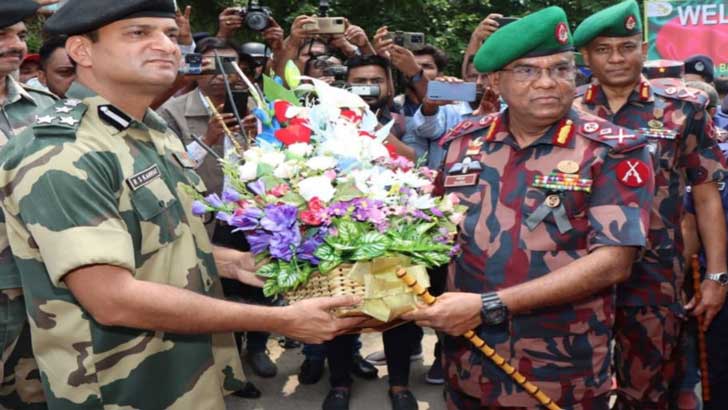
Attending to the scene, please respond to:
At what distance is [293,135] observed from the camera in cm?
258

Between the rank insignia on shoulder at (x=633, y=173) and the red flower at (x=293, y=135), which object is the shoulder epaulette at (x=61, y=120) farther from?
the rank insignia on shoulder at (x=633, y=173)

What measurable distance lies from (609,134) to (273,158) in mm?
1179

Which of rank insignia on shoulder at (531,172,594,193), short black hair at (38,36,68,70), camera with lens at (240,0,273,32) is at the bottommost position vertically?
camera with lens at (240,0,273,32)

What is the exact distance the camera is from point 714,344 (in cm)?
414

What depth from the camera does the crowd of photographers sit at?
475cm

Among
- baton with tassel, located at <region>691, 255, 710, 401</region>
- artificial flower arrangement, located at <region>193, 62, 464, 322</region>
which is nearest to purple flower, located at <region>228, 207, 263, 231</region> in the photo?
artificial flower arrangement, located at <region>193, 62, 464, 322</region>

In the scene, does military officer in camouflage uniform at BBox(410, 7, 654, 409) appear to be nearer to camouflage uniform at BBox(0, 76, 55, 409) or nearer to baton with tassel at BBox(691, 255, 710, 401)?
camouflage uniform at BBox(0, 76, 55, 409)

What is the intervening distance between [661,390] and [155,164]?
264 cm

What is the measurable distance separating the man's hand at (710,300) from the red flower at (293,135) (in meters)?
2.37

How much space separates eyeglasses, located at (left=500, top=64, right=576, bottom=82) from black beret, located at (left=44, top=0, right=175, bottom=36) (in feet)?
4.27

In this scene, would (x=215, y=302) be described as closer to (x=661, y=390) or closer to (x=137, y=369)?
(x=137, y=369)

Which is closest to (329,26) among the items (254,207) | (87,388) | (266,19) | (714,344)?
(266,19)

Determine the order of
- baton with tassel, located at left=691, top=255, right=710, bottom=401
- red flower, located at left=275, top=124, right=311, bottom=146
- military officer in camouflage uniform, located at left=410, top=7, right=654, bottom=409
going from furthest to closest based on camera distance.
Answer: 1. baton with tassel, located at left=691, top=255, right=710, bottom=401
2. military officer in camouflage uniform, located at left=410, top=7, right=654, bottom=409
3. red flower, located at left=275, top=124, right=311, bottom=146

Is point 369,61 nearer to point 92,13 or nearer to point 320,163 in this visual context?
point 320,163
